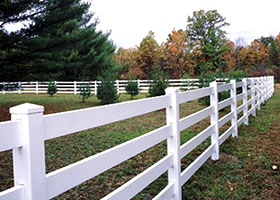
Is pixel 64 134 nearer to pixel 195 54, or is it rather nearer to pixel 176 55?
pixel 176 55

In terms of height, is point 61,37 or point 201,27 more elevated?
point 201,27

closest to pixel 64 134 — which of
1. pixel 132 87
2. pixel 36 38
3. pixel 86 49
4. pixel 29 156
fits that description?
pixel 29 156

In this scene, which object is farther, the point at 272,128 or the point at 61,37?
the point at 61,37

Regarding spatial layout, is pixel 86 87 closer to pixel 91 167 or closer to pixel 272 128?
pixel 272 128

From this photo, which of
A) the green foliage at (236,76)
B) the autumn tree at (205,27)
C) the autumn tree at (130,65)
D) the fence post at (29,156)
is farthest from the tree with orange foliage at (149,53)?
the fence post at (29,156)

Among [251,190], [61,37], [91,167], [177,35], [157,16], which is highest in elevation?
[157,16]

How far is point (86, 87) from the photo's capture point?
54.7 ft

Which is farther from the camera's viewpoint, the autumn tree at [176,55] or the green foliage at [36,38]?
the autumn tree at [176,55]

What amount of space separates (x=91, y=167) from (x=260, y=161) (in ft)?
12.6

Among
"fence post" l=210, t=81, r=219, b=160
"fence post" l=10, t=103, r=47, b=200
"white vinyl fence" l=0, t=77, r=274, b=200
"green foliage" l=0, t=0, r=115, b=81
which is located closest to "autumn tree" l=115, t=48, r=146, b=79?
"green foliage" l=0, t=0, r=115, b=81

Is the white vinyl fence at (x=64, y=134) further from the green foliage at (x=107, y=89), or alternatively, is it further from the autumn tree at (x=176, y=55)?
the autumn tree at (x=176, y=55)

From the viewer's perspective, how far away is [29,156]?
1.38 meters

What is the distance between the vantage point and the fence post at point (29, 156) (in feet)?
4.50

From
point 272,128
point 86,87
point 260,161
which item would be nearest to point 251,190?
point 260,161
